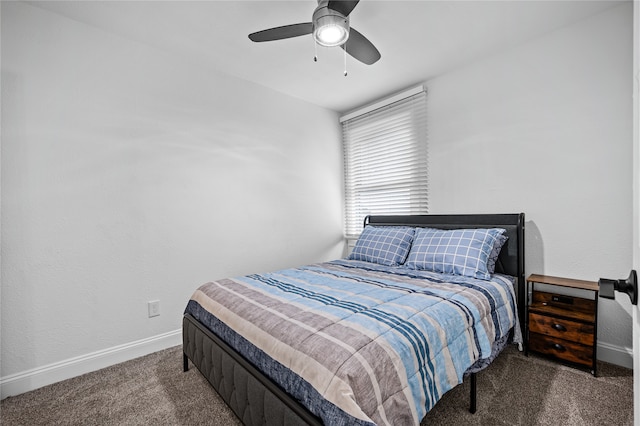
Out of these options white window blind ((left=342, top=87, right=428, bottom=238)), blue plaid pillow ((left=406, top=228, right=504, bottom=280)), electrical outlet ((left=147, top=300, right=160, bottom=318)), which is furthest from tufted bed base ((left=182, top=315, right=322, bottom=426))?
white window blind ((left=342, top=87, right=428, bottom=238))

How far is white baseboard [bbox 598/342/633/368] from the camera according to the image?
79.9 inches

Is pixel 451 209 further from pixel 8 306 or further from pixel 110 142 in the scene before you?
pixel 8 306

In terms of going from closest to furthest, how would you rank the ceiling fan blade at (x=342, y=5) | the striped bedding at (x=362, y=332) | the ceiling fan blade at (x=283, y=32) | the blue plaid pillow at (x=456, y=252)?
the striped bedding at (x=362, y=332), the ceiling fan blade at (x=342, y=5), the ceiling fan blade at (x=283, y=32), the blue plaid pillow at (x=456, y=252)

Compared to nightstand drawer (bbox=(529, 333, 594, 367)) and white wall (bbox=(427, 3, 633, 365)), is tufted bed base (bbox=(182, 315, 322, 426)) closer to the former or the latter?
nightstand drawer (bbox=(529, 333, 594, 367))

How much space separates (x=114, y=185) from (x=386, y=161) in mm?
2793

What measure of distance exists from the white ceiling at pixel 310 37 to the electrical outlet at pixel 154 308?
7.16ft

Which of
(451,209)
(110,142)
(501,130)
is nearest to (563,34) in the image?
(501,130)

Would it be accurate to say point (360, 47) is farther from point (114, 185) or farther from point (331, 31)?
point (114, 185)

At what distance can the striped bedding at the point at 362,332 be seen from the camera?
1065 mm

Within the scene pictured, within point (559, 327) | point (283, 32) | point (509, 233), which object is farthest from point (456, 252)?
point (283, 32)

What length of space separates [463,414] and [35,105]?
3319 mm

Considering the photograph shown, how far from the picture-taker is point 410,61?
2.77 metres

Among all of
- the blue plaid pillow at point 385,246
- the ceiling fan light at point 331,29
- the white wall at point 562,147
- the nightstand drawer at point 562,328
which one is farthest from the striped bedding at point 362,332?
the ceiling fan light at point 331,29

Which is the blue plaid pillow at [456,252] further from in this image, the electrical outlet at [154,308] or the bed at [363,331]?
the electrical outlet at [154,308]
